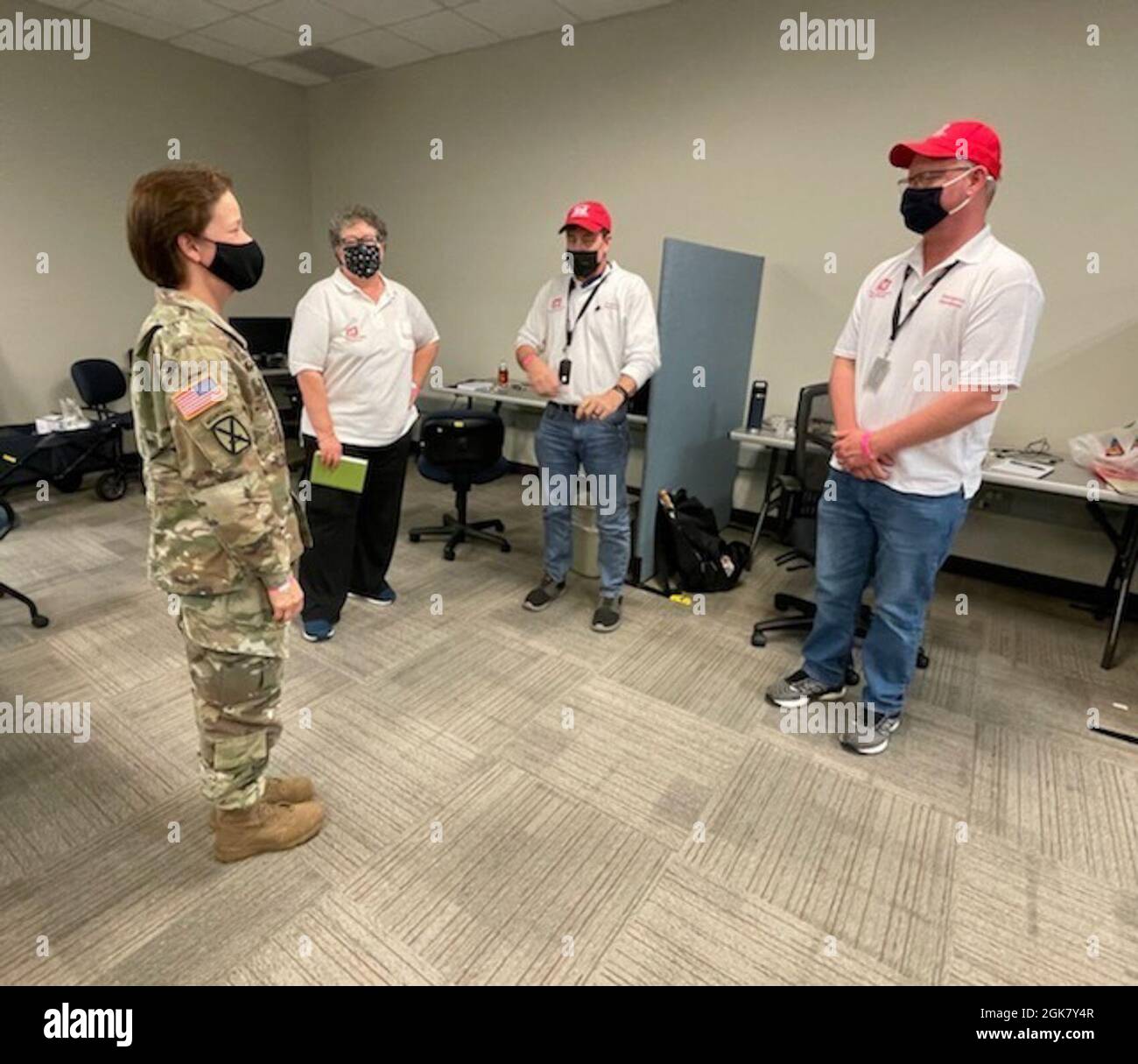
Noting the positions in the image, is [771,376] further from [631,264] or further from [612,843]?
[612,843]

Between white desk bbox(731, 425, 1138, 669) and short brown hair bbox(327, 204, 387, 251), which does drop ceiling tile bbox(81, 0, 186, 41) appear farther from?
white desk bbox(731, 425, 1138, 669)

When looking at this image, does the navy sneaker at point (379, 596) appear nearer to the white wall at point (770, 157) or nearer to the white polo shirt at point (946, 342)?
the white polo shirt at point (946, 342)

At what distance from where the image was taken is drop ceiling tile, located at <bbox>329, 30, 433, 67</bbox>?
4.33m

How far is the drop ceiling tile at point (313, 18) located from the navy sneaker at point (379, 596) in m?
3.46

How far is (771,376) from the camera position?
3902mm

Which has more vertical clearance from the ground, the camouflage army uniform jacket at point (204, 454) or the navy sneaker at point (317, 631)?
the camouflage army uniform jacket at point (204, 454)

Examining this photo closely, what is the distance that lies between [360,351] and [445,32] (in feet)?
10.2

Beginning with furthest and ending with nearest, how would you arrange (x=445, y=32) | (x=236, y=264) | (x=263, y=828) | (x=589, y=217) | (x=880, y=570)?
(x=445, y=32), (x=589, y=217), (x=880, y=570), (x=263, y=828), (x=236, y=264)

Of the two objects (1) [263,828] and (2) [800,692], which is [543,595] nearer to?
(2) [800,692]

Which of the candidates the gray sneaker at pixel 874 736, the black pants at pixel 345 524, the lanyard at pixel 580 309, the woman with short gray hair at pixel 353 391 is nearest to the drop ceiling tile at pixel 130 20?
the woman with short gray hair at pixel 353 391

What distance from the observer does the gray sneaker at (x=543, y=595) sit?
303 cm

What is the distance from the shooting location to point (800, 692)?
2.38 m

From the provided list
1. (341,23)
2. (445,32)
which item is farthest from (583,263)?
(341,23)

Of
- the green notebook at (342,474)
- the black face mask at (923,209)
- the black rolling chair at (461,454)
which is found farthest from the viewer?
the black rolling chair at (461,454)
